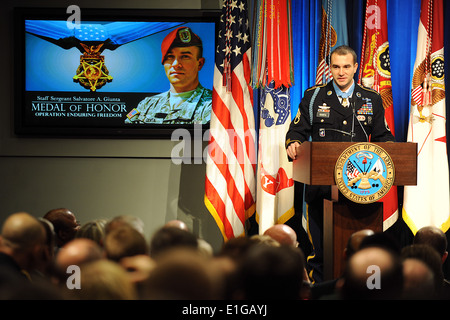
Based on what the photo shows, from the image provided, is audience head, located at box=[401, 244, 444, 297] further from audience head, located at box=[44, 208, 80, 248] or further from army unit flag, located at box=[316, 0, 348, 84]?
army unit flag, located at box=[316, 0, 348, 84]

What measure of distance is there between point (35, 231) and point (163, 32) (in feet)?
10.5

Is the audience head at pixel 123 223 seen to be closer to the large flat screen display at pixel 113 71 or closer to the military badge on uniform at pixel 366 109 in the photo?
the military badge on uniform at pixel 366 109

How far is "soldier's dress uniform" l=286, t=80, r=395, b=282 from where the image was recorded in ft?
12.2

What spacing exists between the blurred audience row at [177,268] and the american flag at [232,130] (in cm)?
231

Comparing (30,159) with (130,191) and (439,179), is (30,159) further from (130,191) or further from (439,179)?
(439,179)

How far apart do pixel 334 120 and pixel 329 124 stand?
0.15ft

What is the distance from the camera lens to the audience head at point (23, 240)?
1707 millimetres

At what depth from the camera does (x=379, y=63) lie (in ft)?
14.0

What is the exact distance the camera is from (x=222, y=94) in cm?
440

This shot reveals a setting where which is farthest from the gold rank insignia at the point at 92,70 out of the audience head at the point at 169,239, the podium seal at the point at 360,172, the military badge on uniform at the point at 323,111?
the audience head at the point at 169,239

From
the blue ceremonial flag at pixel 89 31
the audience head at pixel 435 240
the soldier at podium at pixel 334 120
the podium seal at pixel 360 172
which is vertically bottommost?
the audience head at pixel 435 240

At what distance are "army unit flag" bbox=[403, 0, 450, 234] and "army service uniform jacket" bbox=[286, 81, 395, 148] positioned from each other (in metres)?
0.66

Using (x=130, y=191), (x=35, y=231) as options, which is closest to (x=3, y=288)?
(x=35, y=231)

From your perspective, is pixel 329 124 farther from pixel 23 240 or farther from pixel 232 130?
pixel 23 240
